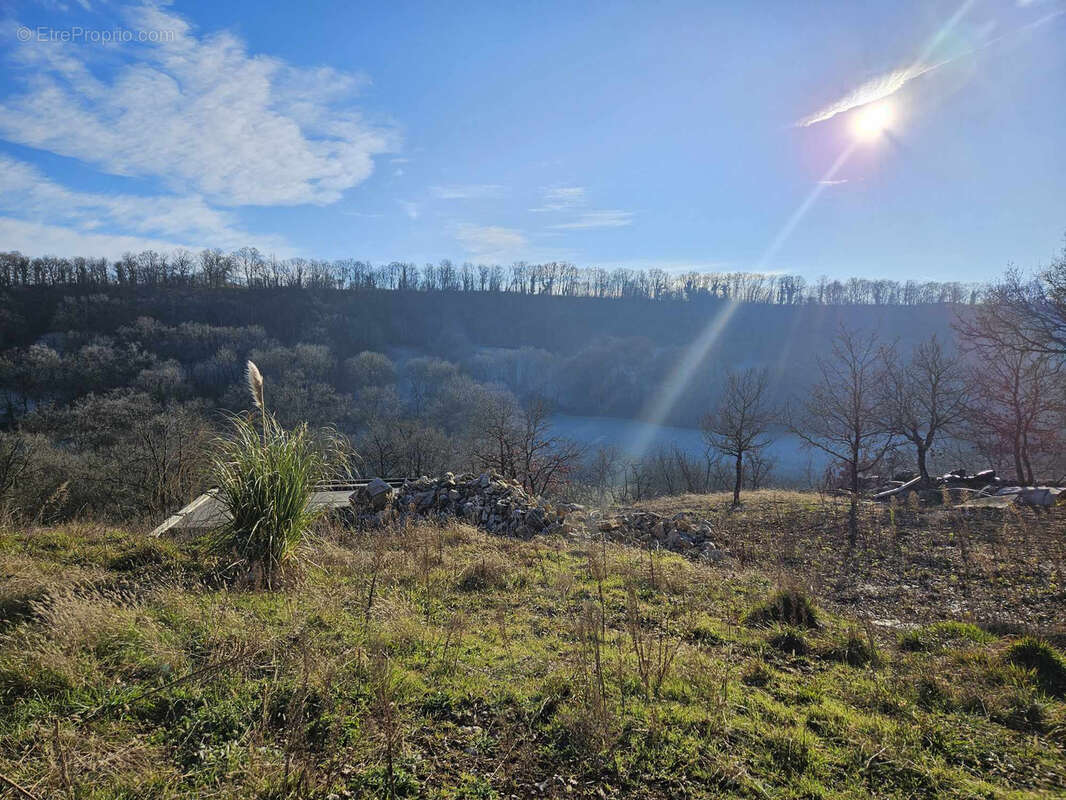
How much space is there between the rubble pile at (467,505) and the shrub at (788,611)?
4.98 m

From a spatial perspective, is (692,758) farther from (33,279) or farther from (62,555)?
(33,279)

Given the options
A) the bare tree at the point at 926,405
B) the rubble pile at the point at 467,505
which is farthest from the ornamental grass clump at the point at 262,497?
the bare tree at the point at 926,405

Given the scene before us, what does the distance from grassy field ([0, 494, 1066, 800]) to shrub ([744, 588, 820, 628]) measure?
2 cm

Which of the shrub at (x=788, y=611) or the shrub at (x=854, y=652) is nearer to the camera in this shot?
the shrub at (x=854, y=652)

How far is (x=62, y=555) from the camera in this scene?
520 cm

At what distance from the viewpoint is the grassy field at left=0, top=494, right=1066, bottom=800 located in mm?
2510

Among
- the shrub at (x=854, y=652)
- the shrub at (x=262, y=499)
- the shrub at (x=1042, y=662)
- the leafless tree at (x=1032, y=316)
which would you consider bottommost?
the shrub at (x=854, y=652)

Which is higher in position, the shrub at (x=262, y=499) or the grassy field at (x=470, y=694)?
the shrub at (x=262, y=499)

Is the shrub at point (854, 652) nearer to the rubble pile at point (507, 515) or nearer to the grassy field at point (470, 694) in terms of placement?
the grassy field at point (470, 694)

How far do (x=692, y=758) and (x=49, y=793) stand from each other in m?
2.97

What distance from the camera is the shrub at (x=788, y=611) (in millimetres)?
5137

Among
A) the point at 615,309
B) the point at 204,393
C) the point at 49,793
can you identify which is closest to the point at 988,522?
the point at 49,793

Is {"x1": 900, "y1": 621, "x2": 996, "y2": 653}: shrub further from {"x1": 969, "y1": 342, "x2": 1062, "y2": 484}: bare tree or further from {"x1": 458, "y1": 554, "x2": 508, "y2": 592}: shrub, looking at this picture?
{"x1": 969, "y1": 342, "x2": 1062, "y2": 484}: bare tree

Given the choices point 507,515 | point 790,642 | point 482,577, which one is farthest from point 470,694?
point 507,515
